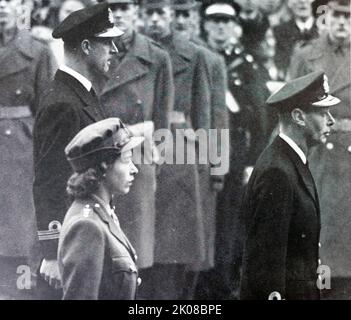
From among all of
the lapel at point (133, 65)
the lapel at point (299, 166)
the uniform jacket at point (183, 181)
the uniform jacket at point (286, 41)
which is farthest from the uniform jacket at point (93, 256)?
the uniform jacket at point (286, 41)

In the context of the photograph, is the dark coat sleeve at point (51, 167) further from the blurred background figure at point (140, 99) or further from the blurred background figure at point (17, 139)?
the blurred background figure at point (140, 99)

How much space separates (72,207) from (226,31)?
1851 millimetres

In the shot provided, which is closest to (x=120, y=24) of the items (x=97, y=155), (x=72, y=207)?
(x=97, y=155)

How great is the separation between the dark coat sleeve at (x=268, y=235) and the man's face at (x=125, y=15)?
1.59m

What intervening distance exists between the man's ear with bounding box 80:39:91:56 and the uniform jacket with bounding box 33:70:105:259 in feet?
0.79

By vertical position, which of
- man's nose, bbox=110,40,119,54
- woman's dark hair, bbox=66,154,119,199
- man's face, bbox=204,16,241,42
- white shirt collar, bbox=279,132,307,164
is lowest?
woman's dark hair, bbox=66,154,119,199

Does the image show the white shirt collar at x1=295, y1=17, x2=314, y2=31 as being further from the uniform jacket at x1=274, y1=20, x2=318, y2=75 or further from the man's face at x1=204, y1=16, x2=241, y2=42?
the man's face at x1=204, y1=16, x2=241, y2=42

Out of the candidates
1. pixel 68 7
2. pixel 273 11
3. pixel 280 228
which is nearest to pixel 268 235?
pixel 280 228

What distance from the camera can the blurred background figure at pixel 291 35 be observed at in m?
5.96

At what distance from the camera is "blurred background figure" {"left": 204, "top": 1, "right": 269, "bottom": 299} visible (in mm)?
5910

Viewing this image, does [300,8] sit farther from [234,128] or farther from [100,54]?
[100,54]

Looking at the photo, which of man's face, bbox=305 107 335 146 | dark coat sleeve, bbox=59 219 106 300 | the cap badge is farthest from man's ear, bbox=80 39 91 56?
the cap badge

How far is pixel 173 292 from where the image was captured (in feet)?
19.4
